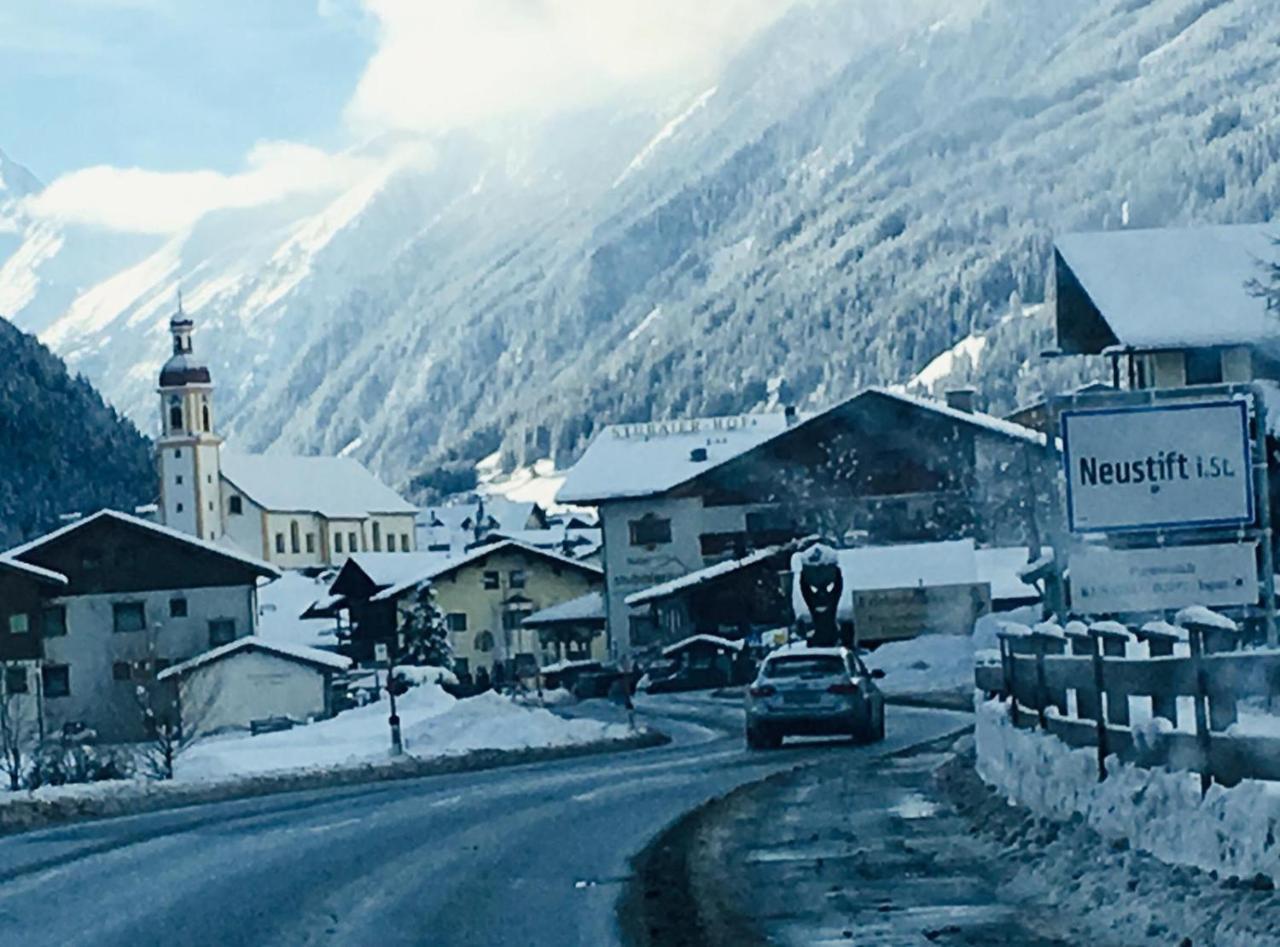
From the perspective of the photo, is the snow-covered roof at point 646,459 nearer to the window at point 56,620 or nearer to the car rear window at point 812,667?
the window at point 56,620

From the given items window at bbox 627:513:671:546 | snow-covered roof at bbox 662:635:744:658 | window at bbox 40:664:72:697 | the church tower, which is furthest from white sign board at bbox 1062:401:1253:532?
the church tower

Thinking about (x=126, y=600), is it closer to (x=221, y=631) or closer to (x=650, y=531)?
(x=221, y=631)

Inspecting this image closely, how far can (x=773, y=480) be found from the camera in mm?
88438

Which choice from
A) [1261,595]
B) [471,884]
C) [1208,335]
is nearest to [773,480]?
[1208,335]

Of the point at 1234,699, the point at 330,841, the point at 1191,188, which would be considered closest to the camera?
the point at 1234,699

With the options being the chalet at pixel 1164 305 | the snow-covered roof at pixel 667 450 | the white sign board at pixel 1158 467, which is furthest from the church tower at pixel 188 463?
the white sign board at pixel 1158 467

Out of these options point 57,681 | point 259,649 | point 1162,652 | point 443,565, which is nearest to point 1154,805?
point 1162,652

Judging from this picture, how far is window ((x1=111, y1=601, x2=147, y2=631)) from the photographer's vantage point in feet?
273

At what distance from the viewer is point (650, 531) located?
94438 millimetres

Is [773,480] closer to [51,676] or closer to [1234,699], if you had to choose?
[51,676]

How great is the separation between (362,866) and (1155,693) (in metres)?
5.84

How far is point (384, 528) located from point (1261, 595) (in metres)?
168

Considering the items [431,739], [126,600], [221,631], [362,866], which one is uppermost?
[126,600]

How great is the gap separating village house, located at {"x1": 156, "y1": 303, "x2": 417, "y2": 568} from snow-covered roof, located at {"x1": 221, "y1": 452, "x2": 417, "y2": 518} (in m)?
0.08
